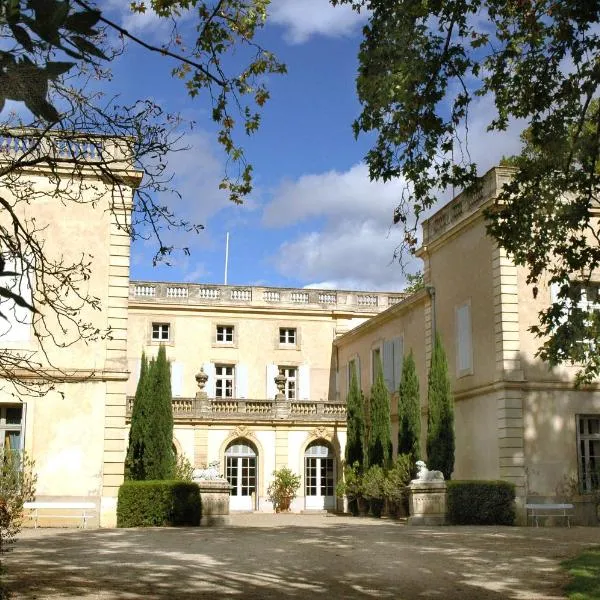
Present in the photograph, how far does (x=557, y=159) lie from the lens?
26.3 feet

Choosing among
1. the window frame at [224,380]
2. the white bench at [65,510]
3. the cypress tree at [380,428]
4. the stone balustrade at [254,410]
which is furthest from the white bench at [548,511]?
the window frame at [224,380]

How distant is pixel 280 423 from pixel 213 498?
909cm

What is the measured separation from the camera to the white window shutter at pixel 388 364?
78.2 ft

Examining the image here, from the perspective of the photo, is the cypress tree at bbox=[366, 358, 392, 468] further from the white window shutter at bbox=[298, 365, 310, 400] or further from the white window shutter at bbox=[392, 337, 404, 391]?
the white window shutter at bbox=[298, 365, 310, 400]

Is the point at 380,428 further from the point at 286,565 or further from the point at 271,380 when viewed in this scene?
the point at 286,565

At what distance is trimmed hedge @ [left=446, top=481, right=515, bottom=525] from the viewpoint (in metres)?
16.1

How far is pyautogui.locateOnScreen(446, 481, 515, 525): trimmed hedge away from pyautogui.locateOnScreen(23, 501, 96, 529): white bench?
257 inches

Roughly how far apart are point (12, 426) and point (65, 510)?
169cm

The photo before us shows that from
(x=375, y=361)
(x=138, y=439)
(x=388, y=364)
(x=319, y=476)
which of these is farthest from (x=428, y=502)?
(x=375, y=361)

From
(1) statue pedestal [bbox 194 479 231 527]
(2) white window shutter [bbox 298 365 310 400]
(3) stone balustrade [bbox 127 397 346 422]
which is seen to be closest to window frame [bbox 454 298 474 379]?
(1) statue pedestal [bbox 194 479 231 527]

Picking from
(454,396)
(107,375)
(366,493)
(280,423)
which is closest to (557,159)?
(107,375)

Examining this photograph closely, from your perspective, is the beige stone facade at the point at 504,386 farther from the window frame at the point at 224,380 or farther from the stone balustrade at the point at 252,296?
the window frame at the point at 224,380

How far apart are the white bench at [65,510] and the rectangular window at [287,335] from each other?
15.1m

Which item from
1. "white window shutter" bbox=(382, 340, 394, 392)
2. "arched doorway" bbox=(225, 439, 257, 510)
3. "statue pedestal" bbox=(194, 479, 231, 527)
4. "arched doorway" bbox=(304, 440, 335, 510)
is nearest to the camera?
"statue pedestal" bbox=(194, 479, 231, 527)
